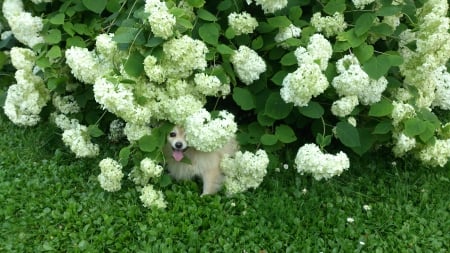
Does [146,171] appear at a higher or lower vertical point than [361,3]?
lower

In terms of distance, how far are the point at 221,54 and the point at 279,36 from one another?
382mm

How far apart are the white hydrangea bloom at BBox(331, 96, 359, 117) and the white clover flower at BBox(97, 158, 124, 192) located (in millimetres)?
1306

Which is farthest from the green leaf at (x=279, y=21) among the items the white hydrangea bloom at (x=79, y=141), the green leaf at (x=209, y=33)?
the white hydrangea bloom at (x=79, y=141)

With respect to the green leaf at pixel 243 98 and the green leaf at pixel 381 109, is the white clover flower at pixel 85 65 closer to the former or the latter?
the green leaf at pixel 243 98

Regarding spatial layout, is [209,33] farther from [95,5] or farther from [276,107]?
[95,5]

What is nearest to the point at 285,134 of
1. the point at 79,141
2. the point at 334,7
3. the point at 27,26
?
the point at 334,7

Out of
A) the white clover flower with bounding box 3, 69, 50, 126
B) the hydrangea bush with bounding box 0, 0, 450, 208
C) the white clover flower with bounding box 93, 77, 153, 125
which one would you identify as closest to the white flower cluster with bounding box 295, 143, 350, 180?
the hydrangea bush with bounding box 0, 0, 450, 208

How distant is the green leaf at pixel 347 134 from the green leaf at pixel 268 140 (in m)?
0.38

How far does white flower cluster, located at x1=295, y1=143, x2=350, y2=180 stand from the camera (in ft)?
11.2

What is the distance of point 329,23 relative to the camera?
12.1ft

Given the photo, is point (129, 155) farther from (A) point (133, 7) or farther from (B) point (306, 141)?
(B) point (306, 141)

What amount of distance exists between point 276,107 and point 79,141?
4.05ft

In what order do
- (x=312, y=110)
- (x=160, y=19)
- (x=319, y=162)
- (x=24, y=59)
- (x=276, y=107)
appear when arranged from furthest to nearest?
(x=24, y=59)
(x=276, y=107)
(x=312, y=110)
(x=319, y=162)
(x=160, y=19)

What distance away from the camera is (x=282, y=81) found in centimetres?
367
